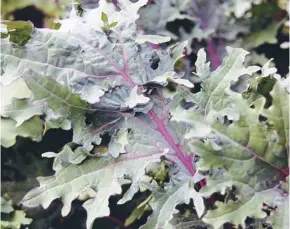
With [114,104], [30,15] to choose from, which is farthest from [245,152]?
[30,15]

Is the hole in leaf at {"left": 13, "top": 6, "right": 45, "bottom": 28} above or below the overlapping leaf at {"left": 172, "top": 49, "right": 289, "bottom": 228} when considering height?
below

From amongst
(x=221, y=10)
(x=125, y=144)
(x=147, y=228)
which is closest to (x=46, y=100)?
(x=125, y=144)

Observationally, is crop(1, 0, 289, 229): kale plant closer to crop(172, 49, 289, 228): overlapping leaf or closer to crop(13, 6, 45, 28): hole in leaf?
crop(172, 49, 289, 228): overlapping leaf

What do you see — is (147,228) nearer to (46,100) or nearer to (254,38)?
(46,100)

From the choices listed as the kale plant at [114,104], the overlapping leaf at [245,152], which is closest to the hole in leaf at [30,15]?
the kale plant at [114,104]

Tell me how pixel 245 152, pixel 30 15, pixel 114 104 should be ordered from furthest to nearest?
pixel 30 15
pixel 114 104
pixel 245 152

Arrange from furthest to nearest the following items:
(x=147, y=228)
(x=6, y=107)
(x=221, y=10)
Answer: (x=221, y=10), (x=6, y=107), (x=147, y=228)

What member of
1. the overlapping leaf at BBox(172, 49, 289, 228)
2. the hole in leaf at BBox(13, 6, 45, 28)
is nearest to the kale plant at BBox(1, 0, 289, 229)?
the overlapping leaf at BBox(172, 49, 289, 228)

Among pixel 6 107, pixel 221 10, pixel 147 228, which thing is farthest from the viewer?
pixel 221 10

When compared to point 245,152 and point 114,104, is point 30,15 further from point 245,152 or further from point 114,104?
point 245,152

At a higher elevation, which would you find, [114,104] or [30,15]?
[114,104]

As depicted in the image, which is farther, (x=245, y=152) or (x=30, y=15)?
(x=30, y=15)
